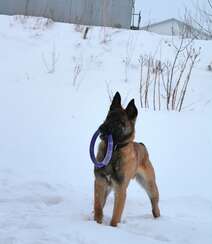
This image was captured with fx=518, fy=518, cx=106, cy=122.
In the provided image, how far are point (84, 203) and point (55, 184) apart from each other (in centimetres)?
84

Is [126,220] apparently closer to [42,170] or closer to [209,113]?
[42,170]

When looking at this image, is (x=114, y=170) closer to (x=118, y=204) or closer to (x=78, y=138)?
(x=118, y=204)

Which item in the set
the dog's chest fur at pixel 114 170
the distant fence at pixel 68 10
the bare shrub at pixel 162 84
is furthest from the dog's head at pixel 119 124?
the distant fence at pixel 68 10

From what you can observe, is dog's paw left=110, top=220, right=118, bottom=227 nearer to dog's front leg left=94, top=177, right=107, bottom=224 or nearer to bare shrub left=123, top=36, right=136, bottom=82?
dog's front leg left=94, top=177, right=107, bottom=224

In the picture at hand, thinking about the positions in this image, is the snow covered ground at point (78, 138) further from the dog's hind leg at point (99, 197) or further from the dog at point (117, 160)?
the dog at point (117, 160)

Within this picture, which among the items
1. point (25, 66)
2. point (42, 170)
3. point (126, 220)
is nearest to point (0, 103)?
point (25, 66)

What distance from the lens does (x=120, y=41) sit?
1352cm

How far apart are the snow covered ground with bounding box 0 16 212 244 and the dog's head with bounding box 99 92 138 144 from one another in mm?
814

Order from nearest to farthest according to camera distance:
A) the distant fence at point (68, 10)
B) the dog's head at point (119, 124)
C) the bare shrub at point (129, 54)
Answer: the dog's head at point (119, 124) < the bare shrub at point (129, 54) < the distant fence at point (68, 10)

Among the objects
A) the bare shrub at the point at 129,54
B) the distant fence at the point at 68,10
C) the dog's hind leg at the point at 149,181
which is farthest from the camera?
the distant fence at the point at 68,10

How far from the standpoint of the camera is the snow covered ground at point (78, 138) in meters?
4.55

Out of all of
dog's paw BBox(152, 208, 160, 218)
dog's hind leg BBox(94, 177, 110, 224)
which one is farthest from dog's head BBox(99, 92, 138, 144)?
dog's paw BBox(152, 208, 160, 218)

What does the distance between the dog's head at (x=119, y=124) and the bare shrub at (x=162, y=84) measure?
5.38 metres

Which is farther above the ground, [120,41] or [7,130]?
[120,41]
